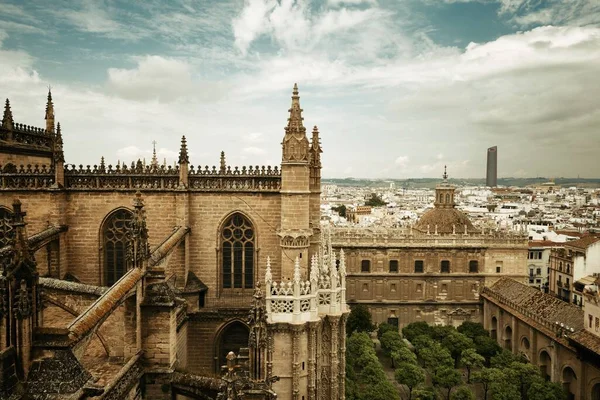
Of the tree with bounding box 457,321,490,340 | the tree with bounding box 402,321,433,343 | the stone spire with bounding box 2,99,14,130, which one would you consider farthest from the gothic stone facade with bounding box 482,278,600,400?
the stone spire with bounding box 2,99,14,130

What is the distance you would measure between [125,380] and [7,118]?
16617 millimetres

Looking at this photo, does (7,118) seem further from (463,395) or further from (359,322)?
(359,322)

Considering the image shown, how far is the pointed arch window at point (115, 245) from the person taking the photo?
58.2 ft

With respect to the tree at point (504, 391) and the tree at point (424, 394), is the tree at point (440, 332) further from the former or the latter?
the tree at point (424, 394)

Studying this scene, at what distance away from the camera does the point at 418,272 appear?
1964 inches

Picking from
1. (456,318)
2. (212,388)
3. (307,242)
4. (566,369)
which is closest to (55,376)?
(212,388)

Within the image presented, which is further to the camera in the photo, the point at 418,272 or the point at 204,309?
the point at 418,272

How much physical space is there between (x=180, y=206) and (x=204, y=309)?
12.9 ft

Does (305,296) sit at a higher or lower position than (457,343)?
higher

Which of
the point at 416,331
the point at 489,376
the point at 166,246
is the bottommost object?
the point at 416,331

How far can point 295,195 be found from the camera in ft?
54.0

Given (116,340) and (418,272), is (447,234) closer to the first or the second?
(418,272)

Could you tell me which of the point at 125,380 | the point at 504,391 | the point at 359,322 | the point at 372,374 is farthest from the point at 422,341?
the point at 125,380

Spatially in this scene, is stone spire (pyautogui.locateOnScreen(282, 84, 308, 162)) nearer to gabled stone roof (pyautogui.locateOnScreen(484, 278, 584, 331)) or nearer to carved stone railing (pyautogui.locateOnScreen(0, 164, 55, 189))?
carved stone railing (pyautogui.locateOnScreen(0, 164, 55, 189))
